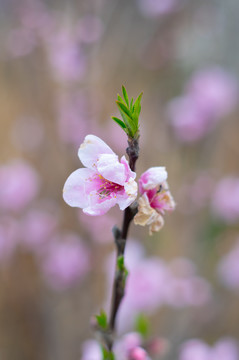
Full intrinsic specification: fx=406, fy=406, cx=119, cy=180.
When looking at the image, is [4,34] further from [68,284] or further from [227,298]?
[227,298]

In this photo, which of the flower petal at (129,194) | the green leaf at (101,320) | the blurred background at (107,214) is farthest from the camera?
the blurred background at (107,214)

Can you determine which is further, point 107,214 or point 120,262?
point 107,214

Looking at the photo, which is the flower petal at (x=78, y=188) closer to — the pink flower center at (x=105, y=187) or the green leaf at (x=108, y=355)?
the pink flower center at (x=105, y=187)

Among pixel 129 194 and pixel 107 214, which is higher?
pixel 107 214

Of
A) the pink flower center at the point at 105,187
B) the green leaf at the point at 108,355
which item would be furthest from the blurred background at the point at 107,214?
the pink flower center at the point at 105,187

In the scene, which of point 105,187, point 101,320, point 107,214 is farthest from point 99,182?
point 107,214

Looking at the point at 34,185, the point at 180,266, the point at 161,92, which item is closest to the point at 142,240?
the point at 180,266

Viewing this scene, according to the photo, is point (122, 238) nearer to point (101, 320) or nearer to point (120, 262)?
point (120, 262)
